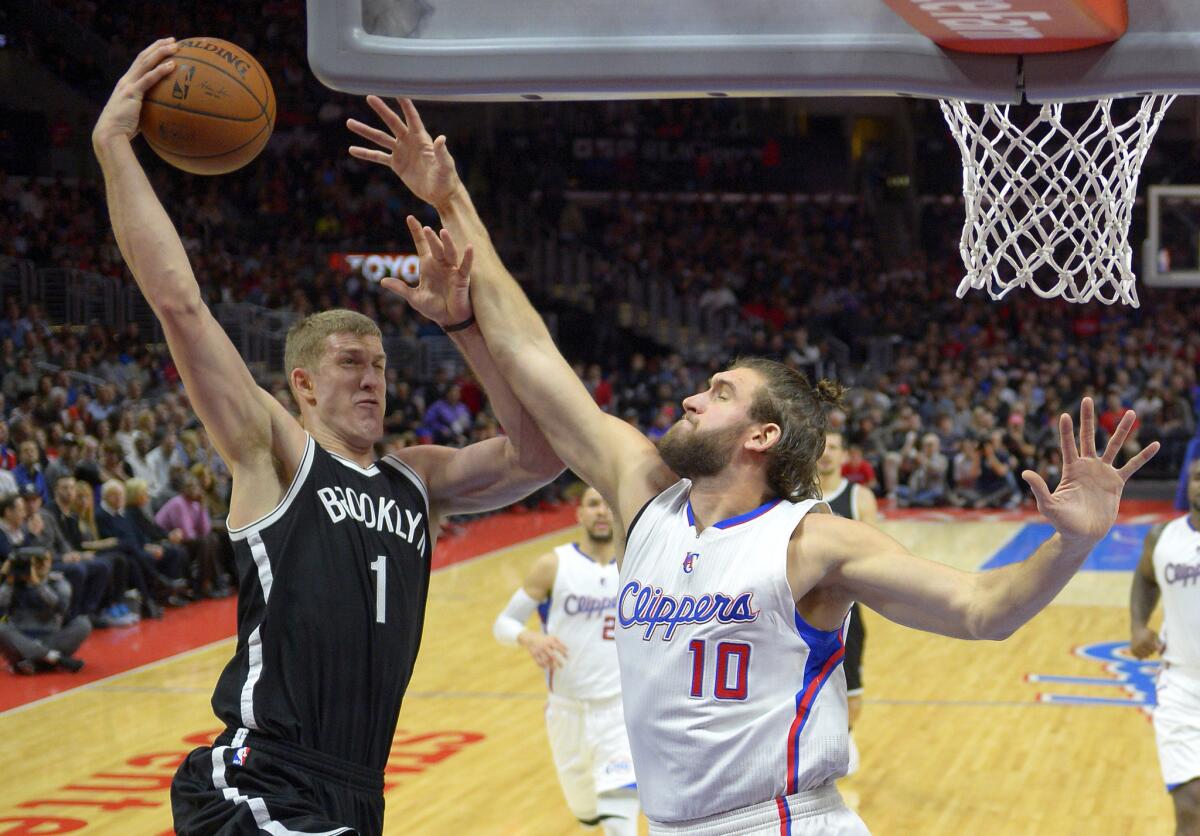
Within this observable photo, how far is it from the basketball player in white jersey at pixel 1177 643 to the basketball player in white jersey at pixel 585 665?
2.05 m

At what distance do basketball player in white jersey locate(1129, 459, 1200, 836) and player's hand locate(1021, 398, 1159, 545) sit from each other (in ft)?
10.1

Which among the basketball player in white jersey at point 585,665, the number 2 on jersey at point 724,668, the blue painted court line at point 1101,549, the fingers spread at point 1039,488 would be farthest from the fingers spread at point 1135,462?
the blue painted court line at point 1101,549

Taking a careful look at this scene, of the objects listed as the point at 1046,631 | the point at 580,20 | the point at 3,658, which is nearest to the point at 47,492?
the point at 3,658

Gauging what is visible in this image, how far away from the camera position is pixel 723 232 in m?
27.0

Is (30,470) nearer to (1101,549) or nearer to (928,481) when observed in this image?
(1101,549)

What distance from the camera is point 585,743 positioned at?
595 centimetres

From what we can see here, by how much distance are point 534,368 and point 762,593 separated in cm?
85

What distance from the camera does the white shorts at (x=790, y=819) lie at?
116 inches

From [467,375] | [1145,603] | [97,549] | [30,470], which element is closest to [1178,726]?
[1145,603]

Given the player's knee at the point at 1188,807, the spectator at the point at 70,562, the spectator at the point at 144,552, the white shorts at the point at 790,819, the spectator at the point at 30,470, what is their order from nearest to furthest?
the white shorts at the point at 790,819 → the player's knee at the point at 1188,807 → the spectator at the point at 70,562 → the spectator at the point at 30,470 → the spectator at the point at 144,552

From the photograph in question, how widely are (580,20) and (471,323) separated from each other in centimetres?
86

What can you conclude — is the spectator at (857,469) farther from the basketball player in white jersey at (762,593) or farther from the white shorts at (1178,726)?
the basketball player in white jersey at (762,593)

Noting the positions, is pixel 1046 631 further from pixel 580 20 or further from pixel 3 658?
pixel 580 20

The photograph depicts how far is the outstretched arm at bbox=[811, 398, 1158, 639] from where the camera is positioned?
105 inches
